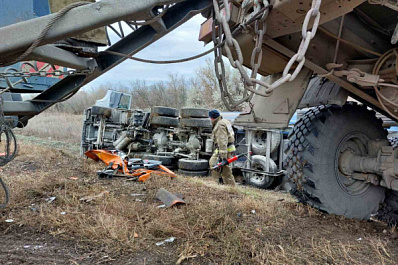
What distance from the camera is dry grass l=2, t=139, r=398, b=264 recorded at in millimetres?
2406

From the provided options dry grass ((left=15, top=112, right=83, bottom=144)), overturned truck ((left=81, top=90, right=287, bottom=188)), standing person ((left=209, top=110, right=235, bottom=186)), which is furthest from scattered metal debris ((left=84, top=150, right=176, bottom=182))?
dry grass ((left=15, top=112, right=83, bottom=144))

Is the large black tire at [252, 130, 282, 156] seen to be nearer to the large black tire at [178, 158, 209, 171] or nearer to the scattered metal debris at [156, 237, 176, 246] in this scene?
the large black tire at [178, 158, 209, 171]

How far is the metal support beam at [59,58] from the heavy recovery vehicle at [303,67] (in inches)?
0.4

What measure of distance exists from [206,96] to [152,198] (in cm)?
1647

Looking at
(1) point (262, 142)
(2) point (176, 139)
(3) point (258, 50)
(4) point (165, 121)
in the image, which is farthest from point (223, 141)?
(3) point (258, 50)

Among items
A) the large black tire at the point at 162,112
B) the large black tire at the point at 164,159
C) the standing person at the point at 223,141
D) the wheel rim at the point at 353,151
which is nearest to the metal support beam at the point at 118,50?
the wheel rim at the point at 353,151

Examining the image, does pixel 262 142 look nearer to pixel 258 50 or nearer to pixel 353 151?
pixel 353 151

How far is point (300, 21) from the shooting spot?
237 cm

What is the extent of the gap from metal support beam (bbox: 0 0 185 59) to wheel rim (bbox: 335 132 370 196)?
2.56m

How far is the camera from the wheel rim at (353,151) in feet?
11.1

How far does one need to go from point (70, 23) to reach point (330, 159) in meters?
2.84

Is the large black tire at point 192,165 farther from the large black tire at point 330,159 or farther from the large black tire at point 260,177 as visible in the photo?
the large black tire at point 330,159

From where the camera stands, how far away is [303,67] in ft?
10.7

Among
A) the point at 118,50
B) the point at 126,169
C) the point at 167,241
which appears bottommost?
the point at 167,241
